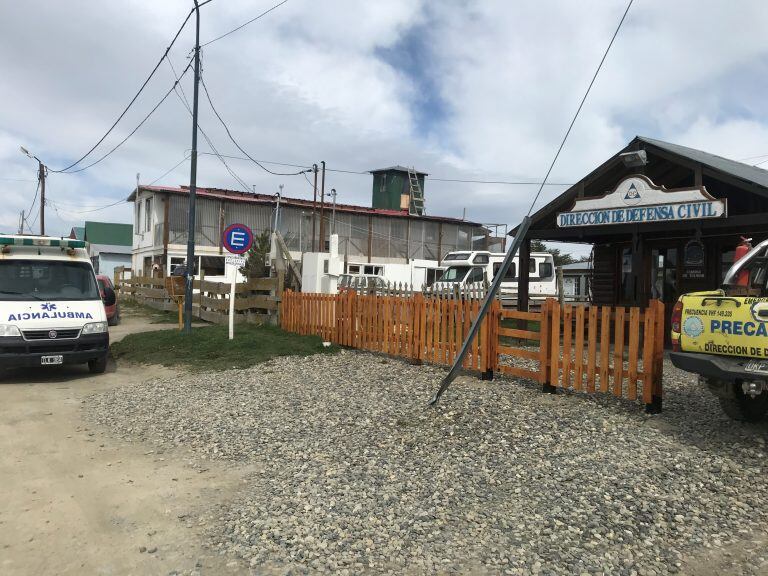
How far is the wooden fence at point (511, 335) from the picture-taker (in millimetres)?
6754

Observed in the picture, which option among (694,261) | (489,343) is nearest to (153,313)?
(489,343)

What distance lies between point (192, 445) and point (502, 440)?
124 inches

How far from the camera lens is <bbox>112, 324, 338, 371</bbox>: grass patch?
1098 cm

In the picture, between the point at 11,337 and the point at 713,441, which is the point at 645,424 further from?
the point at 11,337

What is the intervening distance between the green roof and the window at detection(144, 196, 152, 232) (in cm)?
2524

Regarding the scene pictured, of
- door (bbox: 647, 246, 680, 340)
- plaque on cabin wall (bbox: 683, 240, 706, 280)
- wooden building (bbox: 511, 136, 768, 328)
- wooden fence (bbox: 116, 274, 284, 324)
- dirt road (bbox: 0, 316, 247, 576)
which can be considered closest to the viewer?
dirt road (bbox: 0, 316, 247, 576)

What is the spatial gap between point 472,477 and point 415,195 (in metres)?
38.1

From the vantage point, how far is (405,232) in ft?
115

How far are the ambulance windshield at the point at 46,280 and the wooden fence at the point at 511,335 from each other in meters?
4.64

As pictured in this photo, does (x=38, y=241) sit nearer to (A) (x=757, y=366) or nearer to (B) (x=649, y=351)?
(B) (x=649, y=351)

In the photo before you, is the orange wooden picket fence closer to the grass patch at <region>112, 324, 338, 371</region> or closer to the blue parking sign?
the grass patch at <region>112, 324, 338, 371</region>

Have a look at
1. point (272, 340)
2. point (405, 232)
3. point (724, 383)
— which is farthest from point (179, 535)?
point (405, 232)

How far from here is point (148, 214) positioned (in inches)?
1262

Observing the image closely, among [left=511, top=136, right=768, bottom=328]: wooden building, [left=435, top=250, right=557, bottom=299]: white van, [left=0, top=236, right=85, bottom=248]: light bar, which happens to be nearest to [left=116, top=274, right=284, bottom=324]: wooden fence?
[left=0, top=236, right=85, bottom=248]: light bar
